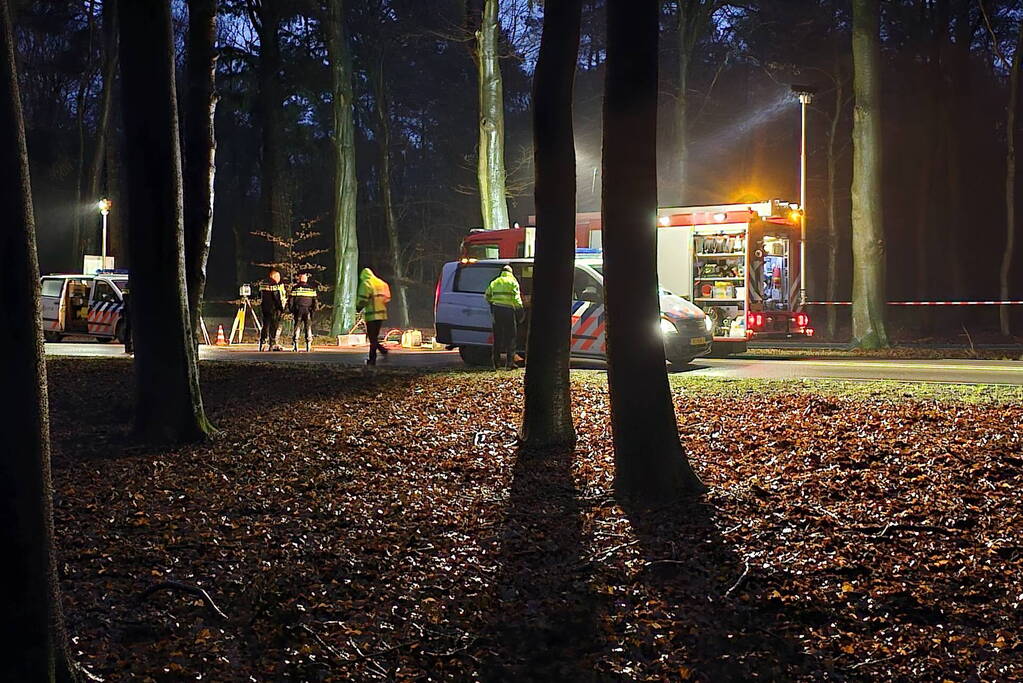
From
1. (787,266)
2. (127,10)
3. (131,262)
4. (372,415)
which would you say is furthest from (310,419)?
(787,266)

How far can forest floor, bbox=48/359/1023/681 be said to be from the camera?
5.48 metres

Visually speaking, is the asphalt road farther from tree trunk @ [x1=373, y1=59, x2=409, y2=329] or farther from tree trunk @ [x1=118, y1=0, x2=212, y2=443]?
tree trunk @ [x1=373, y1=59, x2=409, y2=329]

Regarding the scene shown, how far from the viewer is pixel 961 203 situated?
37.1 metres

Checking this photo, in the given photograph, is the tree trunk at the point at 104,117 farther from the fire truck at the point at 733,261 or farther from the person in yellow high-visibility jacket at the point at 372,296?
the fire truck at the point at 733,261

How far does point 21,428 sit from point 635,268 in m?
4.75

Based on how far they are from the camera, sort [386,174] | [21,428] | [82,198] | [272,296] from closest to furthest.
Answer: [21,428] < [272,296] < [82,198] < [386,174]

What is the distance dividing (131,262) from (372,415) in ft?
10.3

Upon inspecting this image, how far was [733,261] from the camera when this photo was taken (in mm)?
21062

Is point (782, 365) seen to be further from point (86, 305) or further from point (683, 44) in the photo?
point (86, 305)

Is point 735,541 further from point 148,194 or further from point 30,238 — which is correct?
point 148,194

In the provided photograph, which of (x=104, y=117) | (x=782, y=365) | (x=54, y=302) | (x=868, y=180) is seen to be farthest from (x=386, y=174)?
(x=782, y=365)

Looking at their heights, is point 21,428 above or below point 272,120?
below

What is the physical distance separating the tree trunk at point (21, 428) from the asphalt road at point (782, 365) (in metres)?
12.4

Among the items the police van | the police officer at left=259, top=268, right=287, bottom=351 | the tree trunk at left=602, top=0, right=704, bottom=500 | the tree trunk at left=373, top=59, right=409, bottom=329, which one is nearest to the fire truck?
the police officer at left=259, top=268, right=287, bottom=351
